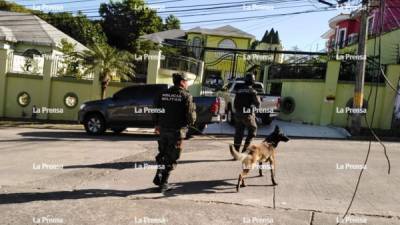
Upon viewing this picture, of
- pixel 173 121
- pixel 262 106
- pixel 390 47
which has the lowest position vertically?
pixel 173 121

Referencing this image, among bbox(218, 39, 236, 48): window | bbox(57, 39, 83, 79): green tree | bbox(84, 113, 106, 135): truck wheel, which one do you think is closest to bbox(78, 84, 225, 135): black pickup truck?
bbox(84, 113, 106, 135): truck wheel

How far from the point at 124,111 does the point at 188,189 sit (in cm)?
884

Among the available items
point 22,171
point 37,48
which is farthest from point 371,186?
point 37,48

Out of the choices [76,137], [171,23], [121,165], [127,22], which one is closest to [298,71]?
[76,137]

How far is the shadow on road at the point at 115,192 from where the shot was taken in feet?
23.8

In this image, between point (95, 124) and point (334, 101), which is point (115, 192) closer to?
point (95, 124)

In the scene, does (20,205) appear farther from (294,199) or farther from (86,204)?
(294,199)

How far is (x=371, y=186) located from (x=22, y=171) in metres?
6.28

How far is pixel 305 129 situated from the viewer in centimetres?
1917

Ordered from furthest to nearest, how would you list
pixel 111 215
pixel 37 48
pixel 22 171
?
pixel 37 48 < pixel 22 171 < pixel 111 215

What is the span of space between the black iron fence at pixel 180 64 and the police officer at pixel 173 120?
1383cm

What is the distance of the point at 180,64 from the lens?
73.8ft

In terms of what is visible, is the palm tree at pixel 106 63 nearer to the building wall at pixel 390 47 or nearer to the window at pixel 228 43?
the building wall at pixel 390 47

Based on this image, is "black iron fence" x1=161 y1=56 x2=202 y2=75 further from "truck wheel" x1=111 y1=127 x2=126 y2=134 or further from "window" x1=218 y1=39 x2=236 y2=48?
"window" x1=218 y1=39 x2=236 y2=48
